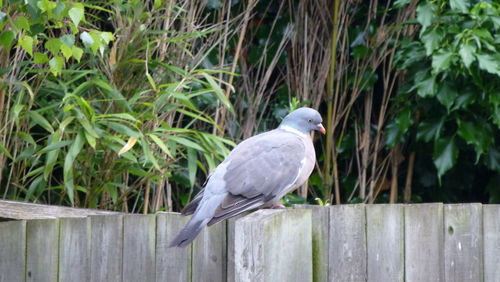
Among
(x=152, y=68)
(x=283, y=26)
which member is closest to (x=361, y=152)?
(x=283, y=26)

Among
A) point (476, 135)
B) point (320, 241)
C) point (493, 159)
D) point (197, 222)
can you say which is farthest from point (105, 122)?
point (493, 159)

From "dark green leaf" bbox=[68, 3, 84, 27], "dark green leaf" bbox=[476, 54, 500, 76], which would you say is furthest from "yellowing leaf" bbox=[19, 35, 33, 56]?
"dark green leaf" bbox=[476, 54, 500, 76]

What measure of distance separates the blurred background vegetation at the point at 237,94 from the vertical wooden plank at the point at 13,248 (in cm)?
62

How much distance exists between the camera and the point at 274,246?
2.09 meters

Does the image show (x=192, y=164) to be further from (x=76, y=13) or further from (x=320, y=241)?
(x=320, y=241)

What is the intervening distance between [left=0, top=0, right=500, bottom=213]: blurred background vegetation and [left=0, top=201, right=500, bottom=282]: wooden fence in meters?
0.53

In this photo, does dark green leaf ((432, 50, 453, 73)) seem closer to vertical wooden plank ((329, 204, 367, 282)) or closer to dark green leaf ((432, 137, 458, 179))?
dark green leaf ((432, 137, 458, 179))

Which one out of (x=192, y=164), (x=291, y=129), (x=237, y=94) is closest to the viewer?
(x=291, y=129)

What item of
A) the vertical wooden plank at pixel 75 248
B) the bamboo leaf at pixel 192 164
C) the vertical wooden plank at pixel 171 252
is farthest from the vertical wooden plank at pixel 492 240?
the bamboo leaf at pixel 192 164

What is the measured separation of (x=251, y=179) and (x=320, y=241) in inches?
18.3

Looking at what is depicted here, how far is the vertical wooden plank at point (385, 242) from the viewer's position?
87.9 inches

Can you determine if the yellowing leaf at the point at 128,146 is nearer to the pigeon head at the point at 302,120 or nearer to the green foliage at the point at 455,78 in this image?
the pigeon head at the point at 302,120

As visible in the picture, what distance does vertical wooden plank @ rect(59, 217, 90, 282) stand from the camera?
239 centimetres

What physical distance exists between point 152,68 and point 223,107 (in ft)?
1.99
